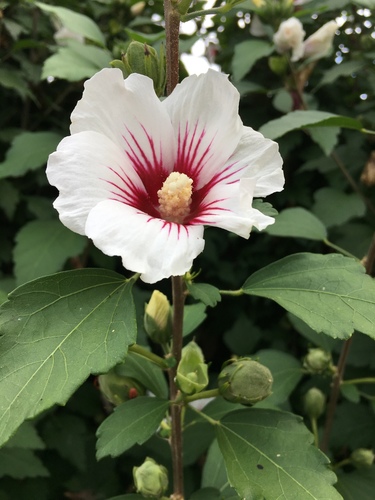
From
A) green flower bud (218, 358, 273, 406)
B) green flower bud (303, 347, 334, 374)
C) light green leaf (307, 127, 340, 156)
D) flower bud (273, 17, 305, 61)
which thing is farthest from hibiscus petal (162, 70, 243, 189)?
flower bud (273, 17, 305, 61)

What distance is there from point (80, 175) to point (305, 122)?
1.47 feet

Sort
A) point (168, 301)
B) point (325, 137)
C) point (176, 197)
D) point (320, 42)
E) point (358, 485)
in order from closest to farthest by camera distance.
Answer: point (176, 197)
point (168, 301)
point (358, 485)
point (325, 137)
point (320, 42)

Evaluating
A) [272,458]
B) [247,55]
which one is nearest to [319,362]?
[272,458]

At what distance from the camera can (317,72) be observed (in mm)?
1571

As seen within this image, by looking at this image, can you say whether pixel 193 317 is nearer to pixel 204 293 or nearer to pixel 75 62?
pixel 204 293

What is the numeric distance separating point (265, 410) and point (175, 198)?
0.29 m

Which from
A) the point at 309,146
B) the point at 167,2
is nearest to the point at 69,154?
the point at 167,2

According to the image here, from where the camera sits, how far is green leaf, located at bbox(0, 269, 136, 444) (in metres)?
0.51

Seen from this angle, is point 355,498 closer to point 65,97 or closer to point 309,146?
point 309,146

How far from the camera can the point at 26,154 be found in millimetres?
1288

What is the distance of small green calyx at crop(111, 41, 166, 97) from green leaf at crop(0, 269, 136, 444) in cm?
24

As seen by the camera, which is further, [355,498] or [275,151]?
[355,498]

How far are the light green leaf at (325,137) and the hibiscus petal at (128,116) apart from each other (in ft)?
2.18

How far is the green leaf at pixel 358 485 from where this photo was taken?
0.96 meters
